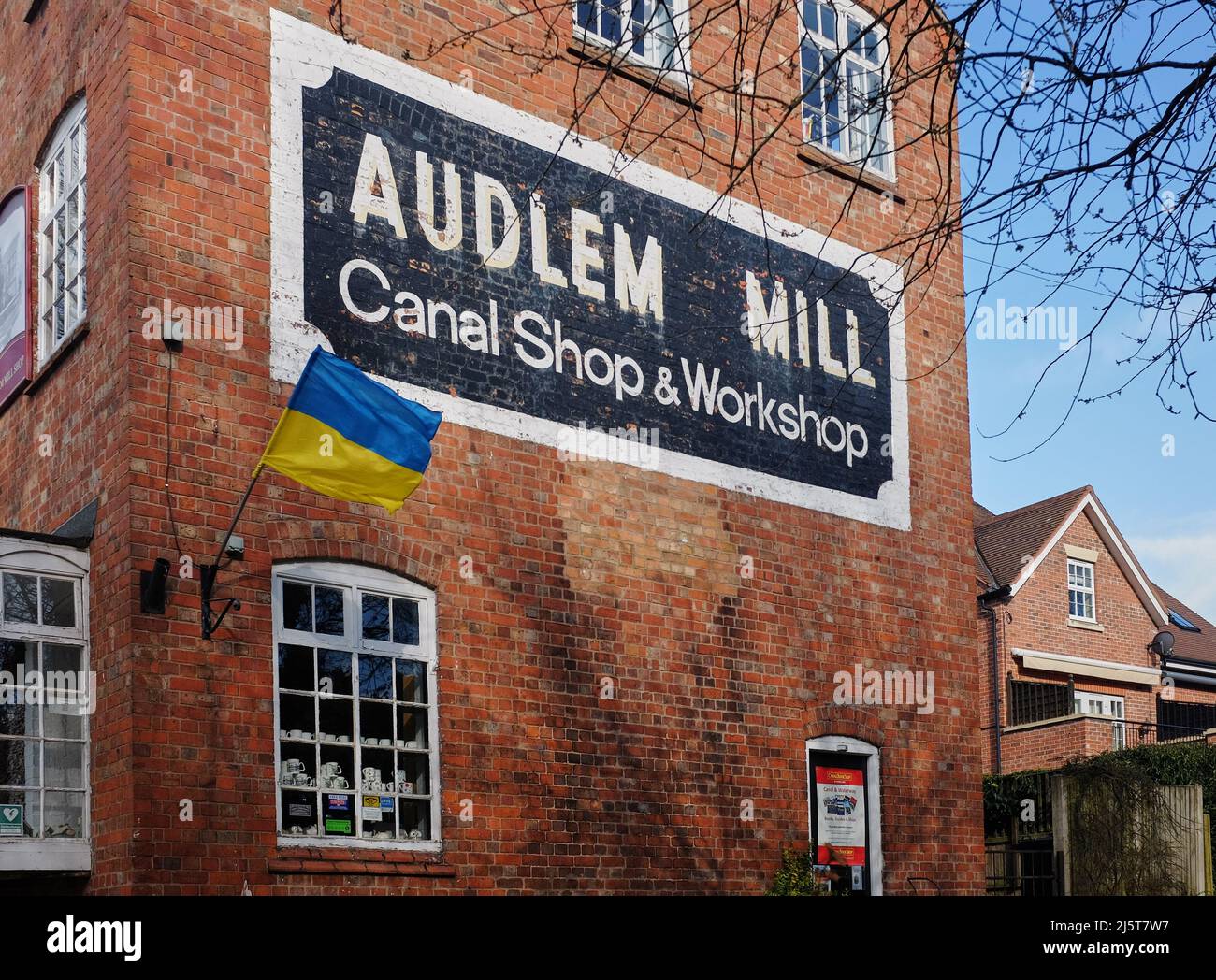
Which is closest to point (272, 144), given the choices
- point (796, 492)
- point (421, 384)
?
point (421, 384)

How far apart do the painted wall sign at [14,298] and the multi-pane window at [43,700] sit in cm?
252

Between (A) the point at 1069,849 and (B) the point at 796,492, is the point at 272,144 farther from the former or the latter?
(A) the point at 1069,849

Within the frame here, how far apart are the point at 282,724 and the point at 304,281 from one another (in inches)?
128

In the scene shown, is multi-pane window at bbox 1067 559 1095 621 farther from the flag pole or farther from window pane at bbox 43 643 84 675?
window pane at bbox 43 643 84 675

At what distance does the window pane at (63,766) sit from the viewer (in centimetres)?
1059

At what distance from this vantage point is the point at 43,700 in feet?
35.0

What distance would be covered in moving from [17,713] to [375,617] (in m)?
2.56

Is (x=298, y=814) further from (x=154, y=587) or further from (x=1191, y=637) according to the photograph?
(x=1191, y=637)

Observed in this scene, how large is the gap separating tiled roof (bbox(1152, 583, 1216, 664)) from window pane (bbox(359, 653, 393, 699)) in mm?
27631

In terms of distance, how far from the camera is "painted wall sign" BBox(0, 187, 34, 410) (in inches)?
504

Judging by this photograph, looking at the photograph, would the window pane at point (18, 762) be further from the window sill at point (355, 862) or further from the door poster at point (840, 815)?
the door poster at point (840, 815)

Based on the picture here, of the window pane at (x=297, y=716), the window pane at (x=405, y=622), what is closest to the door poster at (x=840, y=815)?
the window pane at (x=405, y=622)
